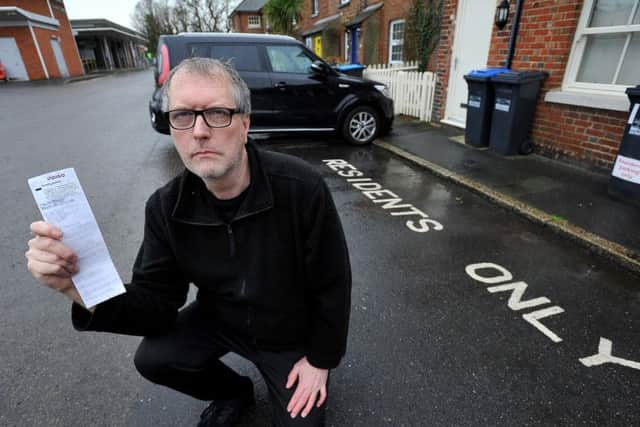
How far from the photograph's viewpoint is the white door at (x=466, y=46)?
21.3ft

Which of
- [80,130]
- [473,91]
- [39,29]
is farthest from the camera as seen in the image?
[39,29]

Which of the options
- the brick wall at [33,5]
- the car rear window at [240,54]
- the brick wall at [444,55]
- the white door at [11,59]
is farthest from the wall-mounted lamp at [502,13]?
the brick wall at [33,5]

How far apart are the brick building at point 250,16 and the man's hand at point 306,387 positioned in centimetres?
4917

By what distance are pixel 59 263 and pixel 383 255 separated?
2.60 m

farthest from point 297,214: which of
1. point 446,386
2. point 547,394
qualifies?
point 547,394

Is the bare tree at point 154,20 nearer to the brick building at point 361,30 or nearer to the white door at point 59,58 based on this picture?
the white door at point 59,58

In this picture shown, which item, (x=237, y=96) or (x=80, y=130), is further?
(x=80, y=130)

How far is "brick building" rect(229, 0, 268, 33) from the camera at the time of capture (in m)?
44.6

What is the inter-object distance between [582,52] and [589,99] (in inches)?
31.7

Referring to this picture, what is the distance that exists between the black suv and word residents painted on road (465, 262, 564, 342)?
447 centimetres

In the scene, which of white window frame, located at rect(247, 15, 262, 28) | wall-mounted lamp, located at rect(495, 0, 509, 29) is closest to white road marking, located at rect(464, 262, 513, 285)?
wall-mounted lamp, located at rect(495, 0, 509, 29)

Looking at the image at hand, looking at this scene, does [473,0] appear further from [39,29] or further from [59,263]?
[39,29]

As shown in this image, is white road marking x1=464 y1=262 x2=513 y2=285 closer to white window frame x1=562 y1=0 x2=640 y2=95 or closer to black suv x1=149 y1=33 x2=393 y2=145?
white window frame x1=562 y1=0 x2=640 y2=95

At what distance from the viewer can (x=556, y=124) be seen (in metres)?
5.27
